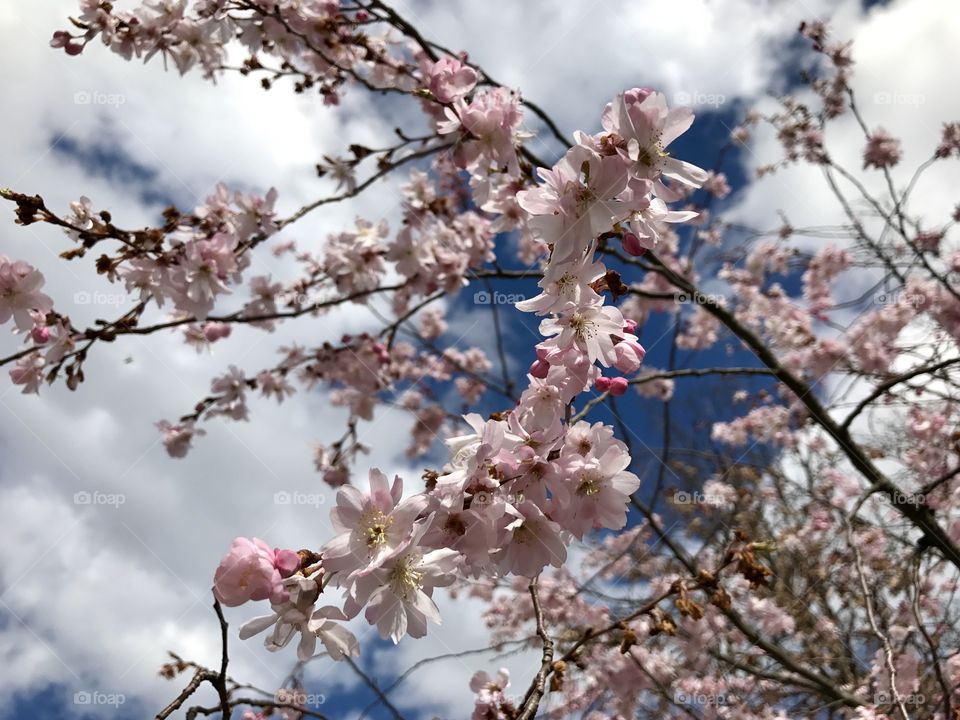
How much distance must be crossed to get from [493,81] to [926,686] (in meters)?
4.59

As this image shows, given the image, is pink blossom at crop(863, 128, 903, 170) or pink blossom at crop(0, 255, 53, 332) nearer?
pink blossom at crop(0, 255, 53, 332)

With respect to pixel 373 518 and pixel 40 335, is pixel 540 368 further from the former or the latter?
pixel 40 335

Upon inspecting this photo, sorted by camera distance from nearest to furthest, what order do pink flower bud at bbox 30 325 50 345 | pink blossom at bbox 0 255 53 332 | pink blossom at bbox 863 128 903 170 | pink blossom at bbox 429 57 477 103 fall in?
pink blossom at bbox 429 57 477 103 → pink blossom at bbox 0 255 53 332 → pink flower bud at bbox 30 325 50 345 → pink blossom at bbox 863 128 903 170

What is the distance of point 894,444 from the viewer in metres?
4.33

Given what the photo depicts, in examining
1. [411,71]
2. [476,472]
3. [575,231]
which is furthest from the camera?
[411,71]

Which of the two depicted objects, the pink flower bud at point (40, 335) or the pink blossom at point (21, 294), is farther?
the pink flower bud at point (40, 335)

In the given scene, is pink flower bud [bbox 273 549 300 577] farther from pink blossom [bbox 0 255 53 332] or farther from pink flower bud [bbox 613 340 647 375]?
pink blossom [bbox 0 255 53 332]

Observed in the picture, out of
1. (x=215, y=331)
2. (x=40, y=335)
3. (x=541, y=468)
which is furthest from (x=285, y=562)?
(x=215, y=331)

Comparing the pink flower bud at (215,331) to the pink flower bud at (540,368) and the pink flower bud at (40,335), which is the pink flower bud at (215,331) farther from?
the pink flower bud at (540,368)

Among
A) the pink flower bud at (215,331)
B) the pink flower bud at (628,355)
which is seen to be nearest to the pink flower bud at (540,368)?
the pink flower bud at (628,355)

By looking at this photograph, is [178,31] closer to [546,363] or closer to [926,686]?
[546,363]

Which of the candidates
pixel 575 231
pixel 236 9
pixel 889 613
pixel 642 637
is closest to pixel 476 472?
pixel 575 231

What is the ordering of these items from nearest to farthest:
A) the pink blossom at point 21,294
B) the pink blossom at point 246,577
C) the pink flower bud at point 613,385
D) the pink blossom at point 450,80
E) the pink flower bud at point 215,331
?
the pink blossom at point 246,577
the pink flower bud at point 613,385
the pink blossom at point 450,80
the pink blossom at point 21,294
the pink flower bud at point 215,331

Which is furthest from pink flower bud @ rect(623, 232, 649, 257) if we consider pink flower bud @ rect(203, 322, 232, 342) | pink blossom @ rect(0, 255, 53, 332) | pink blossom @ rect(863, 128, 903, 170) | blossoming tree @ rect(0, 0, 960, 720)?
pink blossom @ rect(863, 128, 903, 170)
